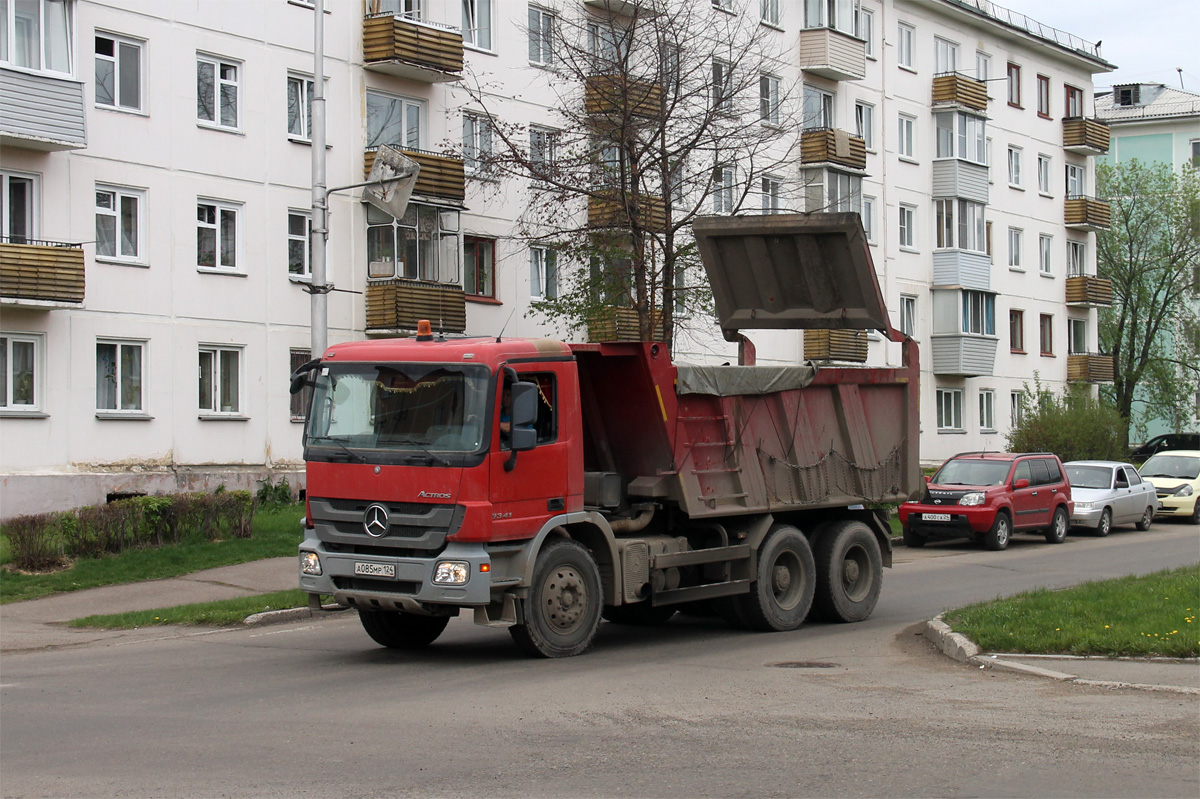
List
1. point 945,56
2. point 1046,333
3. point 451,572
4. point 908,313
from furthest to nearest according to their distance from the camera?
point 1046,333 < point 945,56 < point 908,313 < point 451,572

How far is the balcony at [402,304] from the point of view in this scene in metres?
29.8

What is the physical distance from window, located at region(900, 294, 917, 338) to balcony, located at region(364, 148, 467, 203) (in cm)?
2029

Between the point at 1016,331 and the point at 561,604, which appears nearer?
the point at 561,604

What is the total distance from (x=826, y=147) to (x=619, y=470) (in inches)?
1240

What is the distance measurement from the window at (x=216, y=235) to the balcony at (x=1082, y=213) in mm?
38430

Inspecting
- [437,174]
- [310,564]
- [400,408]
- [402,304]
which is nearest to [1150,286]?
[437,174]

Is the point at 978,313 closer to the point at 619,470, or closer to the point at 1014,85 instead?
the point at 1014,85

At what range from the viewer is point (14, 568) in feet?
58.2

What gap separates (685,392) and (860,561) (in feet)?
11.8

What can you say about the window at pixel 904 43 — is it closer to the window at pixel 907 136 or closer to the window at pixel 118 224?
the window at pixel 907 136

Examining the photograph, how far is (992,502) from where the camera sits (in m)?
24.5

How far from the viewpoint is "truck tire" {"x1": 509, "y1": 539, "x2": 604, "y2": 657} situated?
36.3ft

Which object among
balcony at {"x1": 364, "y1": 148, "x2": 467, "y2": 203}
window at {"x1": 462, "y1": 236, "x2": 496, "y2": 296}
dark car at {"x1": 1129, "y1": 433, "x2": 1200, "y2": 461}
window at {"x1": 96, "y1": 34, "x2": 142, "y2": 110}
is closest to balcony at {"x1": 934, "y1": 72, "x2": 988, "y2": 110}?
dark car at {"x1": 1129, "y1": 433, "x2": 1200, "y2": 461}

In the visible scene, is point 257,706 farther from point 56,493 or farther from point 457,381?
point 56,493
